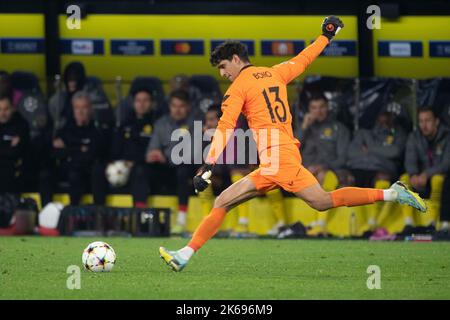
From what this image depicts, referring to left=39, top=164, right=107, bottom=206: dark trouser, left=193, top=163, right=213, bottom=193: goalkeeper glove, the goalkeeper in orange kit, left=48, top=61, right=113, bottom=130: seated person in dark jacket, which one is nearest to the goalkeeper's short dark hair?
the goalkeeper in orange kit

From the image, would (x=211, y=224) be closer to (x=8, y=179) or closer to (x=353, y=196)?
(x=353, y=196)

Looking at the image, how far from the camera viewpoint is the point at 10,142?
56.7ft

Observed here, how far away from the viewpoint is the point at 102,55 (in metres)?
18.8

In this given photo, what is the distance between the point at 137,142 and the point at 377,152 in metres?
3.27

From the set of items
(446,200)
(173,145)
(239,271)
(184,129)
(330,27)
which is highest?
(330,27)

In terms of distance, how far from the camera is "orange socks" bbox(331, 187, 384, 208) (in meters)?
11.0

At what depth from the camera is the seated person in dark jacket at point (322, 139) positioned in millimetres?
17125

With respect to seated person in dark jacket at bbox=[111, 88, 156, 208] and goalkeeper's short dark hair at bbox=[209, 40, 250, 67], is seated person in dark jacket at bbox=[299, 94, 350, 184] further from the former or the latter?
goalkeeper's short dark hair at bbox=[209, 40, 250, 67]

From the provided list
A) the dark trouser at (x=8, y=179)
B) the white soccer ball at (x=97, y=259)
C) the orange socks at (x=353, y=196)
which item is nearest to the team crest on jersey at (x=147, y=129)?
the dark trouser at (x=8, y=179)

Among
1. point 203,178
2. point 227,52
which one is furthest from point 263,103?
point 203,178

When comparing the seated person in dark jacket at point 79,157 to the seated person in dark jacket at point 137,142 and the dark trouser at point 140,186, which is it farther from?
the dark trouser at point 140,186

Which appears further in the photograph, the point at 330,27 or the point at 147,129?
the point at 147,129
